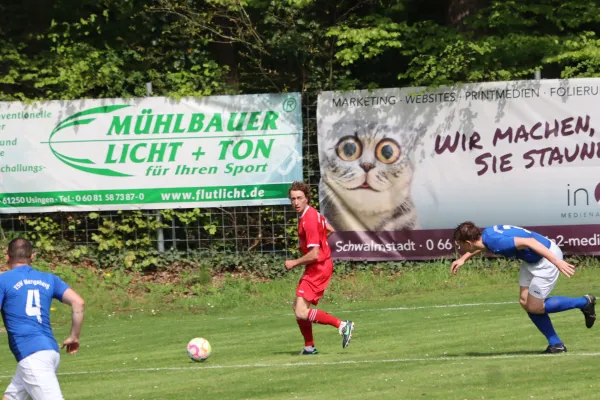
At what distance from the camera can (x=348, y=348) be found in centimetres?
1309

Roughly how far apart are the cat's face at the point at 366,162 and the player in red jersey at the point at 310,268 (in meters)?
6.85

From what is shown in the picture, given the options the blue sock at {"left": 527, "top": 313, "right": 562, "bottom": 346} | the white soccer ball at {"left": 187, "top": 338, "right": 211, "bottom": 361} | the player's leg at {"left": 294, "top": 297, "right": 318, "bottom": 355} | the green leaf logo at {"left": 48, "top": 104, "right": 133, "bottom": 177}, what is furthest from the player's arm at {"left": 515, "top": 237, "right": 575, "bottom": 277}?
the green leaf logo at {"left": 48, "top": 104, "right": 133, "bottom": 177}

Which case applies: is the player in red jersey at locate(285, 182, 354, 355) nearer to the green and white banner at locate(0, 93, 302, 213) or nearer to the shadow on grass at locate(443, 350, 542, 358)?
the shadow on grass at locate(443, 350, 542, 358)

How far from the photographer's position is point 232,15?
21.7 metres

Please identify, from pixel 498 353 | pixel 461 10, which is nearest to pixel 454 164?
pixel 461 10

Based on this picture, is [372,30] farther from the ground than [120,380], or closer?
farther from the ground

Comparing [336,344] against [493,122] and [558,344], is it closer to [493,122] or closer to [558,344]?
[558,344]

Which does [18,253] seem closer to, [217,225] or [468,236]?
[468,236]

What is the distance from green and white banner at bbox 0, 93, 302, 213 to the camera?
1988cm

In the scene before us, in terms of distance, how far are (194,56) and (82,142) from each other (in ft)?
8.91

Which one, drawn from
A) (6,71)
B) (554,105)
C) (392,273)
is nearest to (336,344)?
(392,273)

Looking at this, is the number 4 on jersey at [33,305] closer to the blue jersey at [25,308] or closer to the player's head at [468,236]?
the blue jersey at [25,308]

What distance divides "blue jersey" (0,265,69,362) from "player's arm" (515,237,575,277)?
4825 mm

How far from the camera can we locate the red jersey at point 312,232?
12.6m
